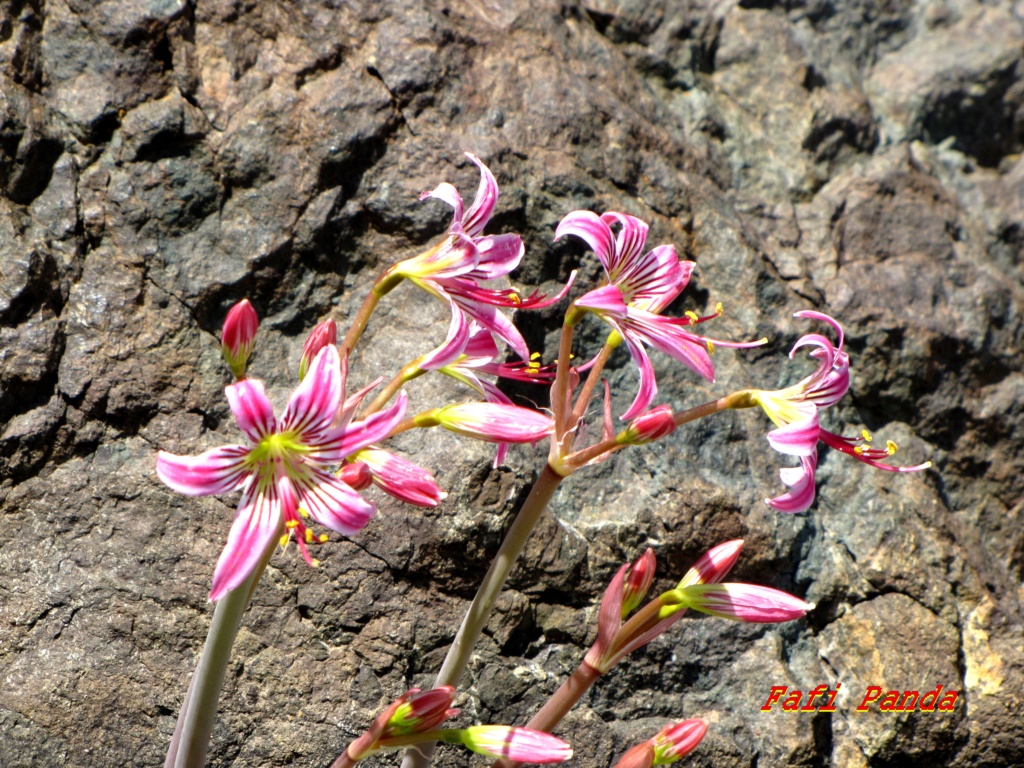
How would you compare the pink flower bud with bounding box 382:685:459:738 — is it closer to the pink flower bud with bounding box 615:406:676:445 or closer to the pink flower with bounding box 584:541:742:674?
the pink flower with bounding box 584:541:742:674

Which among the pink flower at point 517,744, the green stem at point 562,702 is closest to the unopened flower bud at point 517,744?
the pink flower at point 517,744

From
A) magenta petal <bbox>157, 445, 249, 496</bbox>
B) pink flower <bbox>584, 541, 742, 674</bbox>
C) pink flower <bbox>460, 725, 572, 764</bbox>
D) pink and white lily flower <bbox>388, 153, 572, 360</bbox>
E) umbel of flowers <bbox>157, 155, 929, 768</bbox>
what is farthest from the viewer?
pink flower <bbox>584, 541, 742, 674</bbox>

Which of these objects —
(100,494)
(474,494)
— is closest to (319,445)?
(474,494)

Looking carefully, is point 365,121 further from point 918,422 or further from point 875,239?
point 918,422

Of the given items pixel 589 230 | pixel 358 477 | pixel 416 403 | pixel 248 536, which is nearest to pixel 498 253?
pixel 589 230

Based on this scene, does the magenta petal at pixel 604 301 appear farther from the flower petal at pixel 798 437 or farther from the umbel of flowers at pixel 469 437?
the flower petal at pixel 798 437

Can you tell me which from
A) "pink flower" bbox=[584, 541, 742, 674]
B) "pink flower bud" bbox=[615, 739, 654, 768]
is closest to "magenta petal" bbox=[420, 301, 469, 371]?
"pink flower" bbox=[584, 541, 742, 674]
